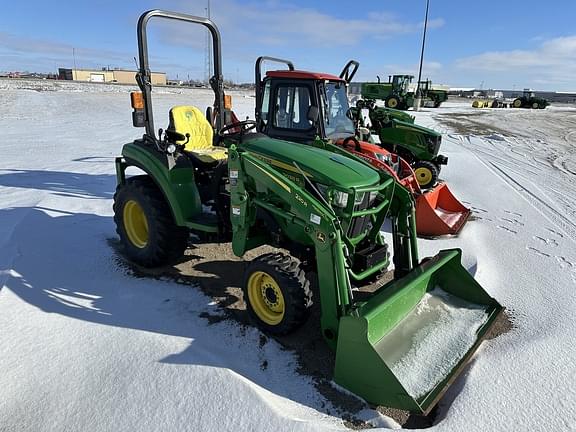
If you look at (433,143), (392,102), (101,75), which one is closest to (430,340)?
(433,143)

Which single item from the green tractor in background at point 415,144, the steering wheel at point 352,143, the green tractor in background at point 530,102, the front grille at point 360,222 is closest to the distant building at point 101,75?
the green tractor in background at point 530,102

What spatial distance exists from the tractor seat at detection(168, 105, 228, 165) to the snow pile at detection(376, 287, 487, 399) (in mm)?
2463

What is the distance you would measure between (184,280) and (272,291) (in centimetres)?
125

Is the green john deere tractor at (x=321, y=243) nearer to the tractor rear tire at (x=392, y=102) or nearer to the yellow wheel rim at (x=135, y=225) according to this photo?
the yellow wheel rim at (x=135, y=225)

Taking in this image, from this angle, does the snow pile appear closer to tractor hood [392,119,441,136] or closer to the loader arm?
the loader arm

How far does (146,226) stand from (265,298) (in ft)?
5.87

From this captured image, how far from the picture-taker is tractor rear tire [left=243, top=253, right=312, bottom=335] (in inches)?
112

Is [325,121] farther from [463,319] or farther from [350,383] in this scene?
[350,383]

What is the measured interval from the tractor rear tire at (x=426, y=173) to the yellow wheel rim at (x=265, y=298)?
5.63 metres

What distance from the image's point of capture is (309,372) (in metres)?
2.75

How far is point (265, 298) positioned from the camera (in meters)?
3.12

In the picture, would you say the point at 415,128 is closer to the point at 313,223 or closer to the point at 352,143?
the point at 352,143

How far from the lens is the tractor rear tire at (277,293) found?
2.85 metres

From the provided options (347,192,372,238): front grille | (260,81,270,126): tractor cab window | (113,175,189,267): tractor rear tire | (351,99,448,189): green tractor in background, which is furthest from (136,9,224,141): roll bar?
(351,99,448,189): green tractor in background
